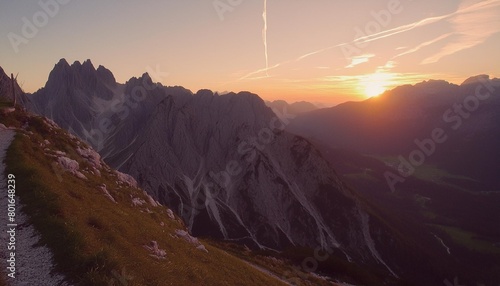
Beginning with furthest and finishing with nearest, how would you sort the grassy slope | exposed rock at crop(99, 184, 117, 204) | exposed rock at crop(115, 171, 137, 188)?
1. exposed rock at crop(115, 171, 137, 188)
2. exposed rock at crop(99, 184, 117, 204)
3. the grassy slope

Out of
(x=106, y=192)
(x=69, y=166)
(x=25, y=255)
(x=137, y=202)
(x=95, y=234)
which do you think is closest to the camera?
(x=25, y=255)

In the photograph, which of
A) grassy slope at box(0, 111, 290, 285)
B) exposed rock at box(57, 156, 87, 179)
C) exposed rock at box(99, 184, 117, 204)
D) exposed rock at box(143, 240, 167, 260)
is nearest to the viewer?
grassy slope at box(0, 111, 290, 285)

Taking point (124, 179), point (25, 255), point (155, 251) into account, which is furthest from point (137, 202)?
point (25, 255)

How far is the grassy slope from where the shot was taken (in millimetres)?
16469

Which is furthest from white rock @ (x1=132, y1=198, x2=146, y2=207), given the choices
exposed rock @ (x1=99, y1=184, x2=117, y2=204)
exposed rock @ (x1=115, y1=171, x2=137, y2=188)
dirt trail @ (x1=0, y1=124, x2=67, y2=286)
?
dirt trail @ (x1=0, y1=124, x2=67, y2=286)

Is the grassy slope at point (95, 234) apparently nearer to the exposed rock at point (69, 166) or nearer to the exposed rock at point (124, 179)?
the exposed rock at point (69, 166)

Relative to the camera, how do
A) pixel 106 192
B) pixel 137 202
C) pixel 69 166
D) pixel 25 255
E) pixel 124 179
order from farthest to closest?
1. pixel 124 179
2. pixel 137 202
3. pixel 69 166
4. pixel 106 192
5. pixel 25 255

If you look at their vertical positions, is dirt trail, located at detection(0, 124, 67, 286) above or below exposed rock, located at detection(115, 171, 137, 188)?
above

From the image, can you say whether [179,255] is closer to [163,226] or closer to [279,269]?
[163,226]

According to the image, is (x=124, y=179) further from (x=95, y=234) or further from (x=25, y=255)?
(x=25, y=255)

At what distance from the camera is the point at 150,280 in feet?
59.9

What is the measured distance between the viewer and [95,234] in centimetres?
1992

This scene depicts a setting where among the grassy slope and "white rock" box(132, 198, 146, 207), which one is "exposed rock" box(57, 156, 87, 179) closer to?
the grassy slope

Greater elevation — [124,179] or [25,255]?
[25,255]
